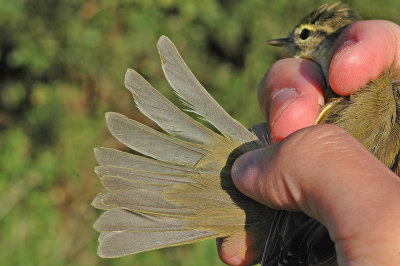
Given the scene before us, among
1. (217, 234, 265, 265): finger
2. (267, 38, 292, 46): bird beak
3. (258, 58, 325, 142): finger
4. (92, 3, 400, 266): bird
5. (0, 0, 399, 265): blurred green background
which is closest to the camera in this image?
(92, 3, 400, 266): bird

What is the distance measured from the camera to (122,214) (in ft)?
6.66

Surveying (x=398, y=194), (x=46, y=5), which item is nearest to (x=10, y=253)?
(x=46, y=5)

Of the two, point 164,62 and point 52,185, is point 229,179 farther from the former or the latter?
point 52,185

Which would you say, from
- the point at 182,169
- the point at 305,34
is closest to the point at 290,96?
the point at 182,169

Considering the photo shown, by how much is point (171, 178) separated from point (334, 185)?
0.71 metres

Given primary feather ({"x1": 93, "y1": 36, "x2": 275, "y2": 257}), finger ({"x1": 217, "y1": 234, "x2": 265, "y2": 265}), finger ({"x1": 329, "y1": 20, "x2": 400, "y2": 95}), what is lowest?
finger ({"x1": 217, "y1": 234, "x2": 265, "y2": 265})

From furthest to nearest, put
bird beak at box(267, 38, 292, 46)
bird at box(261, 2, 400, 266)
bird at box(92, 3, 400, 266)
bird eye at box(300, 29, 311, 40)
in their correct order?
1. bird beak at box(267, 38, 292, 46)
2. bird eye at box(300, 29, 311, 40)
3. bird at box(92, 3, 400, 266)
4. bird at box(261, 2, 400, 266)

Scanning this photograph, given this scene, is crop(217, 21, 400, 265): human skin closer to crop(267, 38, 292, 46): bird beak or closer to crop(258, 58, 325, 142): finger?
crop(258, 58, 325, 142): finger

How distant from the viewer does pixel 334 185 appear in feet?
5.12

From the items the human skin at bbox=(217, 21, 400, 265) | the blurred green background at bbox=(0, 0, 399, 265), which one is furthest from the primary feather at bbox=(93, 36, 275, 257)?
the blurred green background at bbox=(0, 0, 399, 265)

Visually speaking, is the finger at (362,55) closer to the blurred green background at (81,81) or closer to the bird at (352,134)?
the bird at (352,134)

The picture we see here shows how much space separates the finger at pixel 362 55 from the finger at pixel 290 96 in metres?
0.15

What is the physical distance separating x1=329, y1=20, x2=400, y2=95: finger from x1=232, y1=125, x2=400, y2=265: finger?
1.74ft

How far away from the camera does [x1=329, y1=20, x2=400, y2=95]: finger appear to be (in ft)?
7.23
